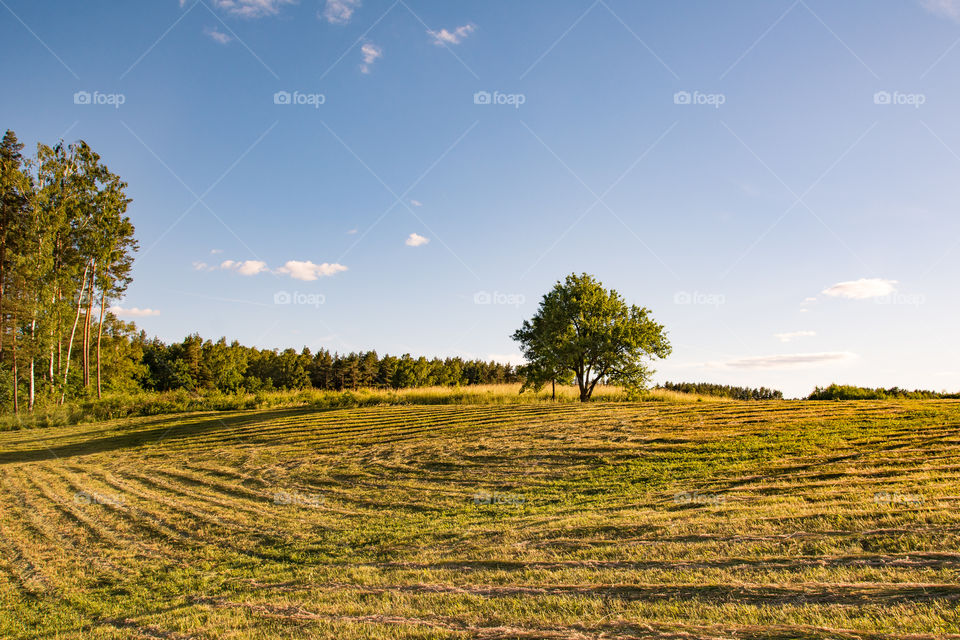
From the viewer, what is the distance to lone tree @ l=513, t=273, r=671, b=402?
24.3 metres

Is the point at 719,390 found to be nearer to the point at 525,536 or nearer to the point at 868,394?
the point at 868,394

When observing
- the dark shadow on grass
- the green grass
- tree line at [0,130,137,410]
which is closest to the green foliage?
the green grass

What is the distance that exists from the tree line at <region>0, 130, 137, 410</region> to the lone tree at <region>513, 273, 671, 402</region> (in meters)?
30.2

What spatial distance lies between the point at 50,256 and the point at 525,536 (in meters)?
37.0

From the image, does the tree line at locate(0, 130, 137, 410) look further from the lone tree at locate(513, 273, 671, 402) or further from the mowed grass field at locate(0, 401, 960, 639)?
the lone tree at locate(513, 273, 671, 402)

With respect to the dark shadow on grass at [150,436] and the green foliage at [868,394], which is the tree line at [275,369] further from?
the green foliage at [868,394]

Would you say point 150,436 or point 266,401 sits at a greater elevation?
point 266,401

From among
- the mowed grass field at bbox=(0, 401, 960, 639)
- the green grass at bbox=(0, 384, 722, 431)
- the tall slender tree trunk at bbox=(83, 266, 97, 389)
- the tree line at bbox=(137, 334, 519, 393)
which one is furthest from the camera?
the tree line at bbox=(137, 334, 519, 393)

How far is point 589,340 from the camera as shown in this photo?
949 inches

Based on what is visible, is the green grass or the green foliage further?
the green grass

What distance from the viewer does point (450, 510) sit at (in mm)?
8609

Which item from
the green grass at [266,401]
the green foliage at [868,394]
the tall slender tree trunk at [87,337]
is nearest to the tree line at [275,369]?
the tall slender tree trunk at [87,337]

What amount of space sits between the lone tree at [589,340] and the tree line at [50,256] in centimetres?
3016

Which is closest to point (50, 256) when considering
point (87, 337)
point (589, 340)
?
point (87, 337)
